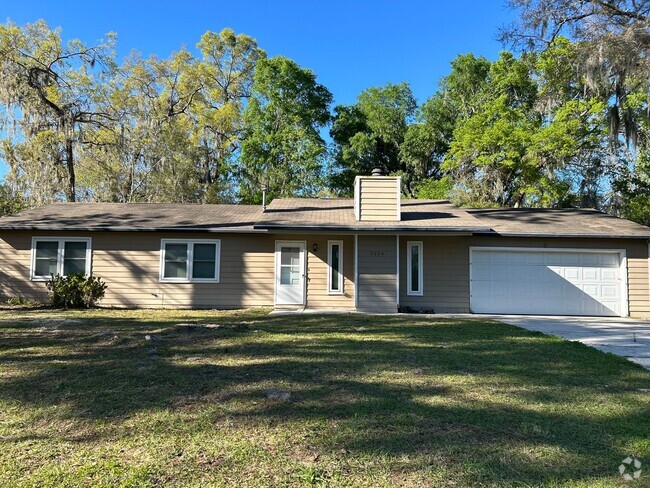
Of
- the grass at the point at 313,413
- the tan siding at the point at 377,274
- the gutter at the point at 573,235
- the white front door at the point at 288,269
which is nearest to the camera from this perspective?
the grass at the point at 313,413

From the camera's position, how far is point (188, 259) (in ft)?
40.8

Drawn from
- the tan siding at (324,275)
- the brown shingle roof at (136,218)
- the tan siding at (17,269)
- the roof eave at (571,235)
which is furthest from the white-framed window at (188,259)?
the roof eave at (571,235)

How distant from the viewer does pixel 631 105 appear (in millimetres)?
15086

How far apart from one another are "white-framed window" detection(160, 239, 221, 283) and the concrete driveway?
25.9 ft

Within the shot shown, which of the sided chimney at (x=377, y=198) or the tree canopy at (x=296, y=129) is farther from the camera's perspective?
the tree canopy at (x=296, y=129)

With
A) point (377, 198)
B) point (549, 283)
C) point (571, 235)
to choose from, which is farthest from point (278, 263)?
point (571, 235)

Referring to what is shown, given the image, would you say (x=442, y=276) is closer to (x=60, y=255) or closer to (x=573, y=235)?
(x=573, y=235)

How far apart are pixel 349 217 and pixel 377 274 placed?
191 centimetres

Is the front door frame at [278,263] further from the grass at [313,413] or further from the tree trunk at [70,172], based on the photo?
the tree trunk at [70,172]

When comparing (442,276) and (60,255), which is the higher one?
(60,255)

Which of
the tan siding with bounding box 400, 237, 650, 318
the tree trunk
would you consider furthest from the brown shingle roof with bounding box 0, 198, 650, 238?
the tree trunk

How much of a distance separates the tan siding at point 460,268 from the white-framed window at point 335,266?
165 cm

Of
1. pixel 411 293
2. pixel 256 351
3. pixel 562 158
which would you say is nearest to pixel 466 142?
pixel 562 158

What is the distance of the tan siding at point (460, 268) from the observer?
1202 cm
